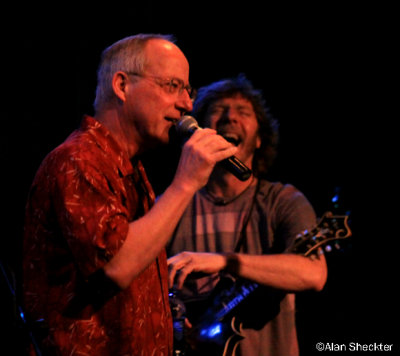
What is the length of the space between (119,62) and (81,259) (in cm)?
75

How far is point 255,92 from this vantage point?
2832 millimetres

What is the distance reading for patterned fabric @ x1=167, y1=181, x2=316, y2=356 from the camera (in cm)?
217

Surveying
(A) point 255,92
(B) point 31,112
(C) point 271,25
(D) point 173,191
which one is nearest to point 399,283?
(A) point 255,92

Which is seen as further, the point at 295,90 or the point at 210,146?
the point at 295,90

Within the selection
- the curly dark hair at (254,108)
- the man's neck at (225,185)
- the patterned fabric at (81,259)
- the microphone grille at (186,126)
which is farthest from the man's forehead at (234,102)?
the patterned fabric at (81,259)

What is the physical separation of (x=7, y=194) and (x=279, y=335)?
1.77m

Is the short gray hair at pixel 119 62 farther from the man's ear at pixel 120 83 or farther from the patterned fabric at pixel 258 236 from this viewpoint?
the patterned fabric at pixel 258 236

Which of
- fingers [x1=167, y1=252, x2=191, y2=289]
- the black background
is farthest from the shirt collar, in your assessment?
the black background

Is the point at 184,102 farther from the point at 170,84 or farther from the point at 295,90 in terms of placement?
the point at 295,90

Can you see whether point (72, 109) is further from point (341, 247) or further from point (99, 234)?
point (99, 234)

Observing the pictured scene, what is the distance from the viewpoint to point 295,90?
3.42 meters

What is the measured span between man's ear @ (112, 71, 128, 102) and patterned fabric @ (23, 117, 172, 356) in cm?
25

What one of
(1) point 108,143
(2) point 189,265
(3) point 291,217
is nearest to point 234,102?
(3) point 291,217

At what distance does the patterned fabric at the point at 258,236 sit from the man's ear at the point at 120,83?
3.58 ft
